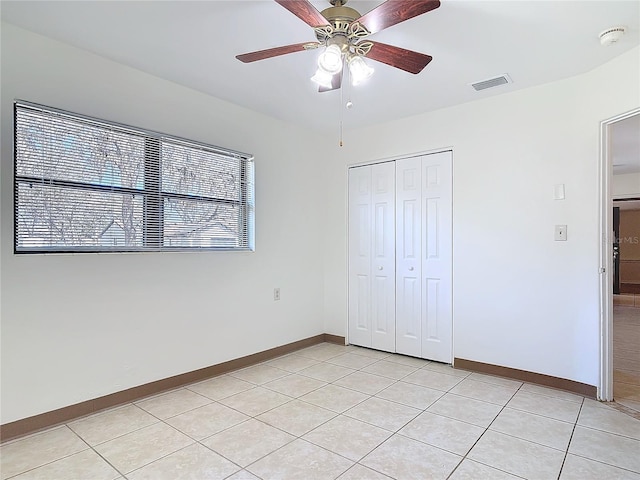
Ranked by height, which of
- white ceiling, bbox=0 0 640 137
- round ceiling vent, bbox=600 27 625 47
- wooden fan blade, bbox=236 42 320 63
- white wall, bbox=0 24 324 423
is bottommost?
white wall, bbox=0 24 324 423

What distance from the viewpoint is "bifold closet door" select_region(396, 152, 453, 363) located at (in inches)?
143

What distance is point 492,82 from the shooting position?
302 cm

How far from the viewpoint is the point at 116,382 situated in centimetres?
269

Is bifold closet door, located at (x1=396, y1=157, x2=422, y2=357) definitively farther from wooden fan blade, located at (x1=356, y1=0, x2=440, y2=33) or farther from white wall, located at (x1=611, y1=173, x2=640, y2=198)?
white wall, located at (x1=611, y1=173, x2=640, y2=198)

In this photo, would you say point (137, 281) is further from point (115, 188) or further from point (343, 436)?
point (343, 436)

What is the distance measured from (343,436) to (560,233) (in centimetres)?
230

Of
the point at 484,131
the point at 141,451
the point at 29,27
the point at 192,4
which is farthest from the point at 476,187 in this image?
the point at 29,27

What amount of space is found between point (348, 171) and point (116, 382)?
308 cm

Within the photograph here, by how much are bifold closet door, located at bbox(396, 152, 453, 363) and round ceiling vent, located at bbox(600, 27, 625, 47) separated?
147 centimetres

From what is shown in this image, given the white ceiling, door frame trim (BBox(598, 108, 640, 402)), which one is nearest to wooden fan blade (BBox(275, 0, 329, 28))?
the white ceiling

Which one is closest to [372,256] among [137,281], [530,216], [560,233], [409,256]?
[409,256]

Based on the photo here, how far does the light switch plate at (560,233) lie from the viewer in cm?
298

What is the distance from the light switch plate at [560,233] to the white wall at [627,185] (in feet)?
17.1

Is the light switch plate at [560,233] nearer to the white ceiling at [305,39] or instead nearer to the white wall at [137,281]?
the white ceiling at [305,39]
